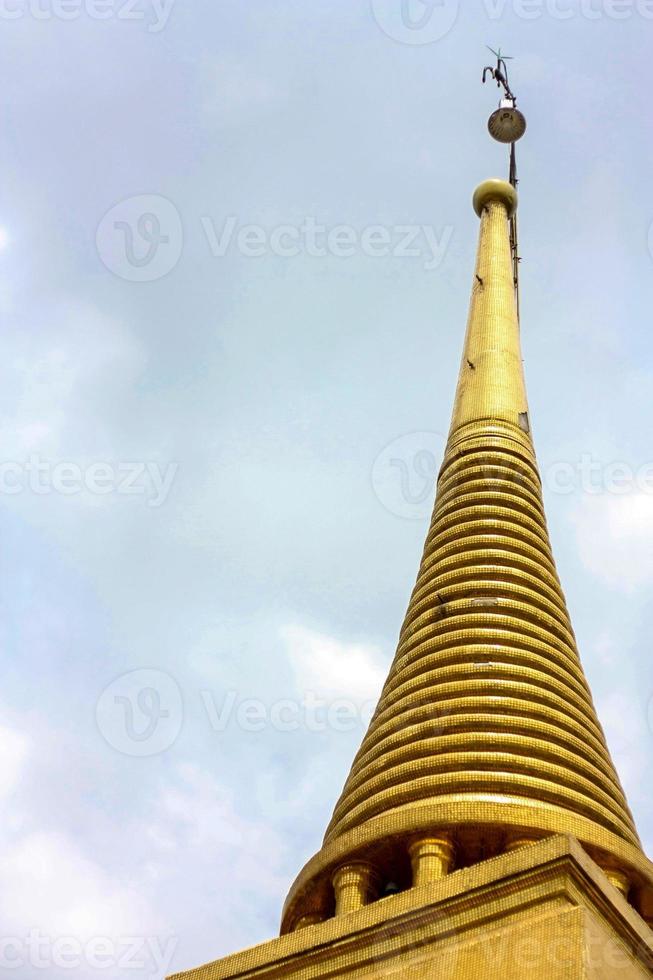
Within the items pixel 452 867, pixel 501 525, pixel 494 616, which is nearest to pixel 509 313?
pixel 501 525

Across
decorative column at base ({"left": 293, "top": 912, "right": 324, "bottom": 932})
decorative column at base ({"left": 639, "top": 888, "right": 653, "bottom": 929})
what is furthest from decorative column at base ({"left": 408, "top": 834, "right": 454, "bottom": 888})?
decorative column at base ({"left": 639, "top": 888, "right": 653, "bottom": 929})

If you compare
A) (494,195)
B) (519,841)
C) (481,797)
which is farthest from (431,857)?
(494,195)

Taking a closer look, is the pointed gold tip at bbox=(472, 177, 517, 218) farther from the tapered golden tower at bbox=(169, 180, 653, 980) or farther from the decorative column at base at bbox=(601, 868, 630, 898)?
the decorative column at base at bbox=(601, 868, 630, 898)

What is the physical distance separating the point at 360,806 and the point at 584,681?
13.1 feet

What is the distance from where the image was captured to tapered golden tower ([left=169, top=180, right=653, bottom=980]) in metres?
12.9

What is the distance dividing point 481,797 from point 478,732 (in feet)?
3.69

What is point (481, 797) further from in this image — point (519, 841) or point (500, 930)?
point (500, 930)

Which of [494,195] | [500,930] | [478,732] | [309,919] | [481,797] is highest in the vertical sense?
[494,195]

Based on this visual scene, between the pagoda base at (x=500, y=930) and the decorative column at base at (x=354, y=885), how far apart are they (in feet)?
5.00

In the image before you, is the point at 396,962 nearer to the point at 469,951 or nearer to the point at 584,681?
the point at 469,951

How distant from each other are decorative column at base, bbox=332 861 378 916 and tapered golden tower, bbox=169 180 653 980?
0.08 ft

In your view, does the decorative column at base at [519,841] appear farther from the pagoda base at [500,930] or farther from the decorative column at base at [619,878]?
the pagoda base at [500,930]

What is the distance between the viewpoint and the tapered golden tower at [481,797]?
12.9 meters

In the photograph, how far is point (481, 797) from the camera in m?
15.5
